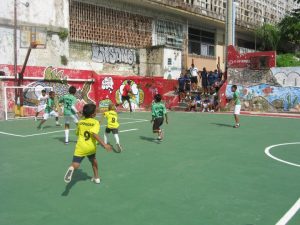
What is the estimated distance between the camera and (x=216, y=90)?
24781mm

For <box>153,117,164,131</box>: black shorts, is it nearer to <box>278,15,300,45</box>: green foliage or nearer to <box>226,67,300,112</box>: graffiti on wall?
<box>226,67,300,112</box>: graffiti on wall

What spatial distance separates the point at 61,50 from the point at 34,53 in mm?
1873

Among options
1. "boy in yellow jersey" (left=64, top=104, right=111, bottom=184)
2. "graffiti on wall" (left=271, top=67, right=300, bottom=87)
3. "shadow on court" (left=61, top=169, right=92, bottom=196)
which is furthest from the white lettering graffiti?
"boy in yellow jersey" (left=64, top=104, right=111, bottom=184)

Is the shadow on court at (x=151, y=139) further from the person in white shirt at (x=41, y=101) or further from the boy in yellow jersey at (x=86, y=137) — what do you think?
the person in white shirt at (x=41, y=101)

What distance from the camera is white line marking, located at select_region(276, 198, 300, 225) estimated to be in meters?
4.86

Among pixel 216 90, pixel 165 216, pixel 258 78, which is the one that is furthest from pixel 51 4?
pixel 165 216

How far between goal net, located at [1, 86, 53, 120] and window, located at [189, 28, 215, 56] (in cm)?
1755

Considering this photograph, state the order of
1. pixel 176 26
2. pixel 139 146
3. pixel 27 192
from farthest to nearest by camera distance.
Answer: pixel 176 26
pixel 139 146
pixel 27 192

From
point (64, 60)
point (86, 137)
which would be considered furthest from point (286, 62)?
point (86, 137)

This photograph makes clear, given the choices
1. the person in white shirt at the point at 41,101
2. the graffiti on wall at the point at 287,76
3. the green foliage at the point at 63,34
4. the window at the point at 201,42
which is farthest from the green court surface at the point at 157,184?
the window at the point at 201,42

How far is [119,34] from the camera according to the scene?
27.6 metres

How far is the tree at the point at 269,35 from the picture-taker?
4078cm

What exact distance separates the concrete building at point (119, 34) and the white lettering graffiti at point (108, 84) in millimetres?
2284

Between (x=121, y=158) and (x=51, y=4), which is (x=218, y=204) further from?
(x=51, y=4)
